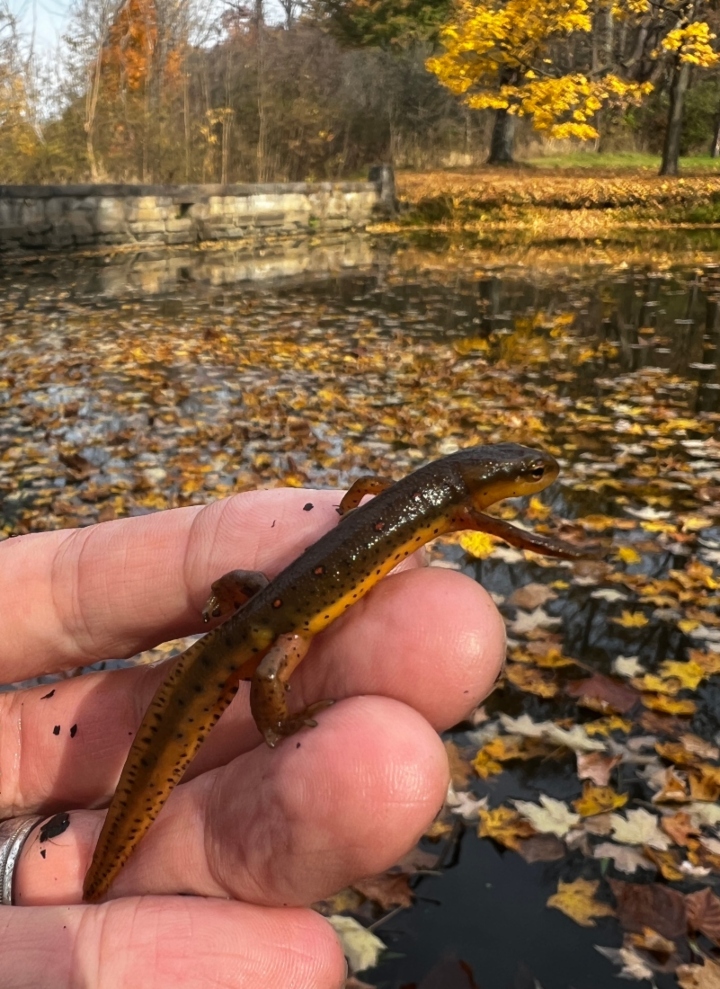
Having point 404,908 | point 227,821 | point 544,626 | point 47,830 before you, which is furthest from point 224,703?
point 544,626

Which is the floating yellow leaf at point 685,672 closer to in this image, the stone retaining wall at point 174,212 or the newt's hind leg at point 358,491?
the newt's hind leg at point 358,491

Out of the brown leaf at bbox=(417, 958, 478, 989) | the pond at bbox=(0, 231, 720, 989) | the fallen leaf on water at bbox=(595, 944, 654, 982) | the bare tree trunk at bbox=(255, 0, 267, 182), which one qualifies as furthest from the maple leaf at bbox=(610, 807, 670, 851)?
the bare tree trunk at bbox=(255, 0, 267, 182)

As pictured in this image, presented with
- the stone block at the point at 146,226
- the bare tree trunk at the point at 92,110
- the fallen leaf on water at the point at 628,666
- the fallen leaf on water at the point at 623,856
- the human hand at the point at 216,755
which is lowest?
the fallen leaf on water at the point at 623,856

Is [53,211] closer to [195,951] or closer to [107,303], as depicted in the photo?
[107,303]

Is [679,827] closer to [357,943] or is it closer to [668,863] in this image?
[668,863]

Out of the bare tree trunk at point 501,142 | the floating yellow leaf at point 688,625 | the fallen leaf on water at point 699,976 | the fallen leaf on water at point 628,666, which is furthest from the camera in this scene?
the bare tree trunk at point 501,142

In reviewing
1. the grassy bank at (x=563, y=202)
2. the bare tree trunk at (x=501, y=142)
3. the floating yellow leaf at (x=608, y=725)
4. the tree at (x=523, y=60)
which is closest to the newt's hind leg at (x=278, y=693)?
the floating yellow leaf at (x=608, y=725)

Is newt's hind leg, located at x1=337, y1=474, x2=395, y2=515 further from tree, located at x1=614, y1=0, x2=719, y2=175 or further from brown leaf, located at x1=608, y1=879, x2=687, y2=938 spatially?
tree, located at x1=614, y1=0, x2=719, y2=175
